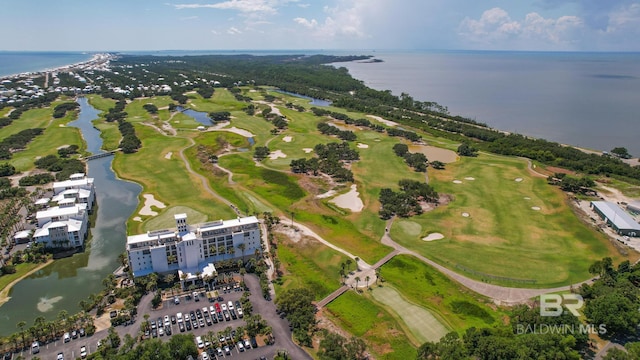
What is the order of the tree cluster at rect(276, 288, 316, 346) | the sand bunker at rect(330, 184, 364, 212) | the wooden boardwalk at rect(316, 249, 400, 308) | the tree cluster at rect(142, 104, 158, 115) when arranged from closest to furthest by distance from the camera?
1. the tree cluster at rect(276, 288, 316, 346)
2. the wooden boardwalk at rect(316, 249, 400, 308)
3. the sand bunker at rect(330, 184, 364, 212)
4. the tree cluster at rect(142, 104, 158, 115)

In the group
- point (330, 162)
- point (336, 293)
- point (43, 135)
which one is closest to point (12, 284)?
point (336, 293)

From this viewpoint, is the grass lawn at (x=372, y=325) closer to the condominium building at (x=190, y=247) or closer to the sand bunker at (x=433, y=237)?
the condominium building at (x=190, y=247)

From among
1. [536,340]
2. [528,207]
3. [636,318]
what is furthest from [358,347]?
[528,207]

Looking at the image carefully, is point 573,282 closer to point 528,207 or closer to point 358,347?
point 528,207

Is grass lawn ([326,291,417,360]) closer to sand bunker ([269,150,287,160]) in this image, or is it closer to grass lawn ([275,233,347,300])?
grass lawn ([275,233,347,300])

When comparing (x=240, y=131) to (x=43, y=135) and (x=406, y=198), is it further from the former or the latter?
(x=406, y=198)

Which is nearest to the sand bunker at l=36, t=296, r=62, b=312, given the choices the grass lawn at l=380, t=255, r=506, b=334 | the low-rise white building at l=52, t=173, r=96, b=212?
the low-rise white building at l=52, t=173, r=96, b=212
